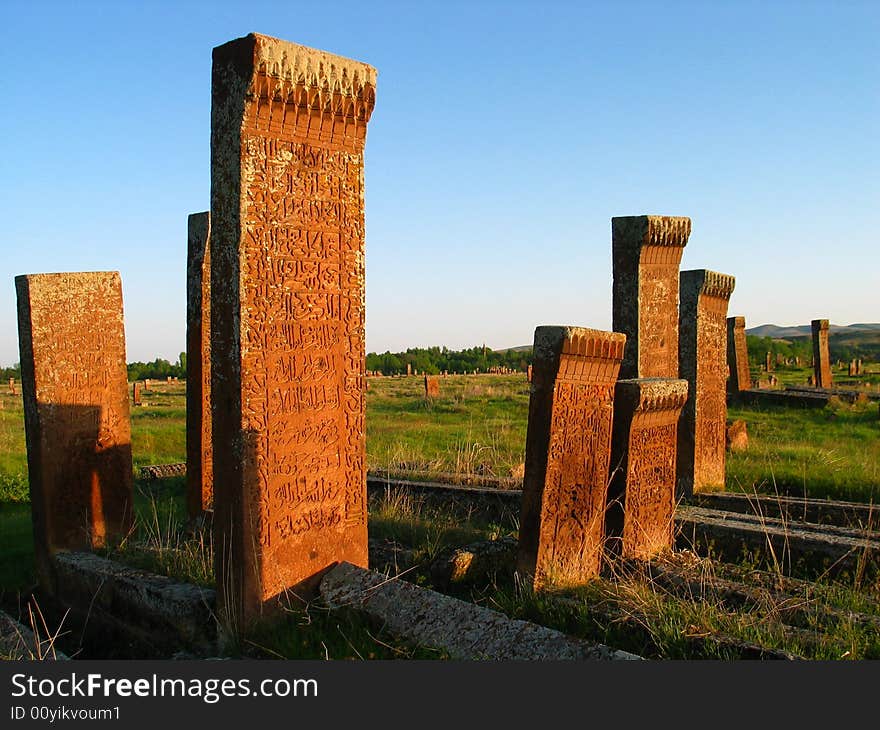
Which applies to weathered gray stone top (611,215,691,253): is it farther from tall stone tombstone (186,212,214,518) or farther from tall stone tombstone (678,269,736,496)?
tall stone tombstone (186,212,214,518)

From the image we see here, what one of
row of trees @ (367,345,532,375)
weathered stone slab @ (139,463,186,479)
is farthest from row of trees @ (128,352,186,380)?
weathered stone slab @ (139,463,186,479)

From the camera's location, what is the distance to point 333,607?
4723 millimetres

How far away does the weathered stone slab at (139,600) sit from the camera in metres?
4.93

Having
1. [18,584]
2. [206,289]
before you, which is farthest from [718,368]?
[18,584]

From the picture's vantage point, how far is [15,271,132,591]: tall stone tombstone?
21.1ft

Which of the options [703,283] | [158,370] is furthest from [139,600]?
[158,370]

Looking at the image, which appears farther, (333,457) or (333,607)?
(333,457)

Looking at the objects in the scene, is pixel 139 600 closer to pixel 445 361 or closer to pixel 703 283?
pixel 703 283

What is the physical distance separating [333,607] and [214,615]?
723 millimetres

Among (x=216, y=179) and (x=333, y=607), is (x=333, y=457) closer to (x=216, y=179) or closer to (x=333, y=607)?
(x=333, y=607)

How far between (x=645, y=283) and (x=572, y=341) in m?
3.39

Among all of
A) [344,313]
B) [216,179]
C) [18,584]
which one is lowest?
[18,584]

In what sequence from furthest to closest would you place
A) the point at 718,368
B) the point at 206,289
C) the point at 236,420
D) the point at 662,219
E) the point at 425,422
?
the point at 425,422 → the point at 718,368 → the point at 662,219 → the point at 206,289 → the point at 236,420

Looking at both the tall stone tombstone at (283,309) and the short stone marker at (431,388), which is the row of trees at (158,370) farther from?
the tall stone tombstone at (283,309)
